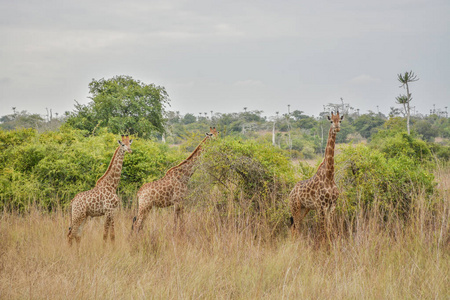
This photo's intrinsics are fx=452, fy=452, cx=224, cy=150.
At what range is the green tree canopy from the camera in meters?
18.4

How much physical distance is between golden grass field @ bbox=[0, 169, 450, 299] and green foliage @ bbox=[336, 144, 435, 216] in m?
0.60

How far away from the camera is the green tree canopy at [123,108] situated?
1841 cm

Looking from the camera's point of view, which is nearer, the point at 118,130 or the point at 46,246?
the point at 46,246


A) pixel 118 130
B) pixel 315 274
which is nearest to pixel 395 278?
pixel 315 274

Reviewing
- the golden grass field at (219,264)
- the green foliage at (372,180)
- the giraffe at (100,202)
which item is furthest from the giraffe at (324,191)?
the giraffe at (100,202)

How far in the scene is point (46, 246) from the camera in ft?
21.4

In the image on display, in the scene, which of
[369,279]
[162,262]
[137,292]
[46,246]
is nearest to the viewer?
[137,292]

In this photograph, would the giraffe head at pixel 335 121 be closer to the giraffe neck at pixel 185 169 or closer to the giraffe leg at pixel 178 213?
the giraffe neck at pixel 185 169

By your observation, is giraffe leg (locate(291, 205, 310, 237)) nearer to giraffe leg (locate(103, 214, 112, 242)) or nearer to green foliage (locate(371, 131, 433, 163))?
giraffe leg (locate(103, 214, 112, 242))

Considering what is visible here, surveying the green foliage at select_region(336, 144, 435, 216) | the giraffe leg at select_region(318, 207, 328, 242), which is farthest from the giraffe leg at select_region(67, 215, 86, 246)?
the green foliage at select_region(336, 144, 435, 216)

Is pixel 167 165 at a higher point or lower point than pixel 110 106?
lower

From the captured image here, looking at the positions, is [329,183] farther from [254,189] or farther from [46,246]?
[46,246]

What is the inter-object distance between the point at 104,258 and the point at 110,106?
1353 centimetres

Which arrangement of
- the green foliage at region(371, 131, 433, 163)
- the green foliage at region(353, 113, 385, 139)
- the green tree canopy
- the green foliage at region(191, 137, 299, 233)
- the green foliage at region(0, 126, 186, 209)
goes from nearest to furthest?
the green foliage at region(191, 137, 299, 233) < the green foliage at region(0, 126, 186, 209) < the green foliage at region(371, 131, 433, 163) < the green tree canopy < the green foliage at region(353, 113, 385, 139)
